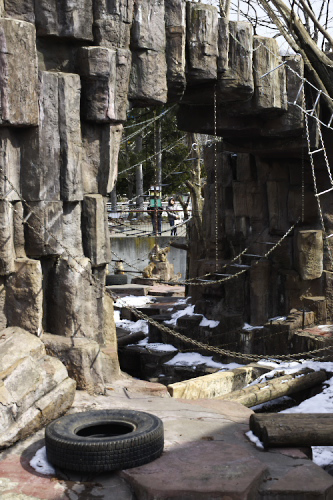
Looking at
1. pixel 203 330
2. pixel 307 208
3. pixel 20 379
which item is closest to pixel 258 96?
pixel 307 208

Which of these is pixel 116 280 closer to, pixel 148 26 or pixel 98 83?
pixel 148 26

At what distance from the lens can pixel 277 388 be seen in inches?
359

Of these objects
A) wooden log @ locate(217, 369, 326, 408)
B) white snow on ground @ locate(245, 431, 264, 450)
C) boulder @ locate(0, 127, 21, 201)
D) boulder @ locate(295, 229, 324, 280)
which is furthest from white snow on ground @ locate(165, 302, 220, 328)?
white snow on ground @ locate(245, 431, 264, 450)

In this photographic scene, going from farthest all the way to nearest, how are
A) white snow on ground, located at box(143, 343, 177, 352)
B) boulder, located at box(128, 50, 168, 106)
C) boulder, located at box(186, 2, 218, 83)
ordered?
white snow on ground, located at box(143, 343, 177, 352) < boulder, located at box(186, 2, 218, 83) < boulder, located at box(128, 50, 168, 106)

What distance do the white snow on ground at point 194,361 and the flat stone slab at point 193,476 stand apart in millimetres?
5230

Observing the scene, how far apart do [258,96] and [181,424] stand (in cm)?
572

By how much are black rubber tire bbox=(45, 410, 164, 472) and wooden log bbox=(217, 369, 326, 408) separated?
2561mm

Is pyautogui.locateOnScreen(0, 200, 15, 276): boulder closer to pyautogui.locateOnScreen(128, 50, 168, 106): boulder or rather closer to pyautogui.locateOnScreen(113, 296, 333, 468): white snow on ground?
pyautogui.locateOnScreen(113, 296, 333, 468): white snow on ground

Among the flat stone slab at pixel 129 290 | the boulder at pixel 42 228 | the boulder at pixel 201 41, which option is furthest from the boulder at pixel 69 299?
the flat stone slab at pixel 129 290

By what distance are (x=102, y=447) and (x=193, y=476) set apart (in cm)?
80

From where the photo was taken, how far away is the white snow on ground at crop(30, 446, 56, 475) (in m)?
5.80

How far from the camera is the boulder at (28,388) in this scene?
636 centimetres

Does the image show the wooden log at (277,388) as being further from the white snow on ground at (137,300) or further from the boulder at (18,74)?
the white snow on ground at (137,300)

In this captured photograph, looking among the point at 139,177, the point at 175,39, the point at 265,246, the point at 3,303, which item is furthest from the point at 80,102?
the point at 139,177
